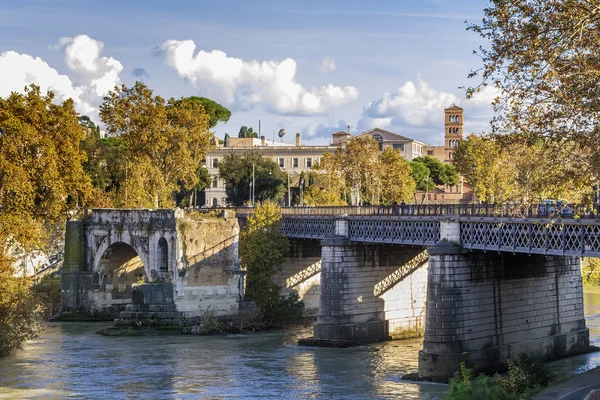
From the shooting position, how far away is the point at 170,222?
192 feet

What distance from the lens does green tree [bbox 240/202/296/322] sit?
59594mm

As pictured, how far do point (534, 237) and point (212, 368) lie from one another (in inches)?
571

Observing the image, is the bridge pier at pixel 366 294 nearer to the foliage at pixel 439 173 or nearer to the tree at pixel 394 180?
the tree at pixel 394 180

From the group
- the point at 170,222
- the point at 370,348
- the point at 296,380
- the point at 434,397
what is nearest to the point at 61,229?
the point at 170,222

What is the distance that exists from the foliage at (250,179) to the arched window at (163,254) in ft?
175

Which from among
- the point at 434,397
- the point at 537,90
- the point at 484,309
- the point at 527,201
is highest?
the point at 537,90

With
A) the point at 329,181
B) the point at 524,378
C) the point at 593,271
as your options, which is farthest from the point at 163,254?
the point at 329,181

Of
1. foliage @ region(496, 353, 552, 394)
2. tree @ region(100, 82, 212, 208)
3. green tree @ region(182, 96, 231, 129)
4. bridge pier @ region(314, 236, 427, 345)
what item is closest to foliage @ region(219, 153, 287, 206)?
green tree @ region(182, 96, 231, 129)

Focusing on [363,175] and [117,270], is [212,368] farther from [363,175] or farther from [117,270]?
[363,175]

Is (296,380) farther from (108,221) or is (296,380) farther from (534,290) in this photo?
(108,221)

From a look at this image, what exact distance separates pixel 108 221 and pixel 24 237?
5064 mm

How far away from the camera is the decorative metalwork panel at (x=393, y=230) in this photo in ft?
149

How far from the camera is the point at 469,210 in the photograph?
148 ft

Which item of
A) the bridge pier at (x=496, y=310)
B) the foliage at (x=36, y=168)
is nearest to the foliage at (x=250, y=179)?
the foliage at (x=36, y=168)
